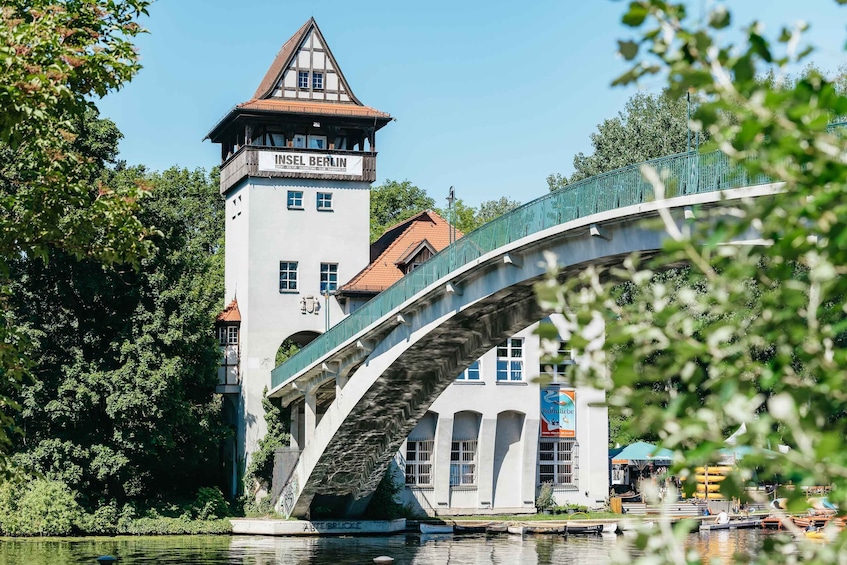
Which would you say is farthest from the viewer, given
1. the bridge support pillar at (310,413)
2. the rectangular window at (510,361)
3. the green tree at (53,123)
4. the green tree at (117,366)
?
the rectangular window at (510,361)

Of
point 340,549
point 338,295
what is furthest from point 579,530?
point 338,295

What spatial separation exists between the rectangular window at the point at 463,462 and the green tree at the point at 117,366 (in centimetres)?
833

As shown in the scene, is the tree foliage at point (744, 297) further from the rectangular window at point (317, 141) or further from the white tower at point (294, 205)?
the rectangular window at point (317, 141)

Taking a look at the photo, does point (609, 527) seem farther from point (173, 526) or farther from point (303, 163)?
point (303, 163)

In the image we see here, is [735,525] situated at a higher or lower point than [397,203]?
lower

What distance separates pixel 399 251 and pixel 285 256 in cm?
411

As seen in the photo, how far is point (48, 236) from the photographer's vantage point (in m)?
16.8

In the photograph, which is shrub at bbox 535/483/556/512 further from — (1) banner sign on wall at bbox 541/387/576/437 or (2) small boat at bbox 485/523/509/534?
(2) small boat at bbox 485/523/509/534

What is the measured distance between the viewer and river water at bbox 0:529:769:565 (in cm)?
3128

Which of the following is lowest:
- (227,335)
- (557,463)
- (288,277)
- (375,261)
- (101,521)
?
(101,521)

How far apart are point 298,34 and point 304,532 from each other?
17.6 meters

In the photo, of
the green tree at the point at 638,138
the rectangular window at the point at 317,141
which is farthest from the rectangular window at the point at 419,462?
the green tree at the point at 638,138

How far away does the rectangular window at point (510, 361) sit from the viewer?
45.2m

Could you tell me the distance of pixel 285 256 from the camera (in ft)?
145
